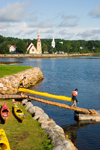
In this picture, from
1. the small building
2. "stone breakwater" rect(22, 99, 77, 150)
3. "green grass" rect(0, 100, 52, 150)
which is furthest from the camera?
the small building

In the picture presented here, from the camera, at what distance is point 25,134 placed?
12.6 m

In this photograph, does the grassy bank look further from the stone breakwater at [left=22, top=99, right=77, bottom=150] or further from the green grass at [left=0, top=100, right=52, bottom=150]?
the stone breakwater at [left=22, top=99, right=77, bottom=150]

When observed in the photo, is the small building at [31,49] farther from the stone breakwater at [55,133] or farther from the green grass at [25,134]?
the green grass at [25,134]

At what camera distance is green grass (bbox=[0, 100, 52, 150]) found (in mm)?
11000

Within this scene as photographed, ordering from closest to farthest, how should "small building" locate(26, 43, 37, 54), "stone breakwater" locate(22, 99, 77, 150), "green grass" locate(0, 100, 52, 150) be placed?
"stone breakwater" locate(22, 99, 77, 150), "green grass" locate(0, 100, 52, 150), "small building" locate(26, 43, 37, 54)

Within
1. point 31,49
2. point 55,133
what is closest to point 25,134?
point 55,133

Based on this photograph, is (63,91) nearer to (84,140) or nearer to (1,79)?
(1,79)

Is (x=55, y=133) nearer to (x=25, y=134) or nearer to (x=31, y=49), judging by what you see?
(x=25, y=134)

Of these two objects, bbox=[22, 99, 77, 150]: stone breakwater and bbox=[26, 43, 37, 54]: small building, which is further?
bbox=[26, 43, 37, 54]: small building

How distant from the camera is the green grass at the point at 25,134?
433 inches

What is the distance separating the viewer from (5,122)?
14359 millimetres

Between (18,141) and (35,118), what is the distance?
4.09 meters

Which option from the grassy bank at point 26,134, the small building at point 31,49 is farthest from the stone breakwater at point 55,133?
the small building at point 31,49

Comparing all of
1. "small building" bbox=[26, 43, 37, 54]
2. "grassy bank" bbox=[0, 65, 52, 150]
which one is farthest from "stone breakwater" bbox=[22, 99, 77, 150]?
"small building" bbox=[26, 43, 37, 54]
